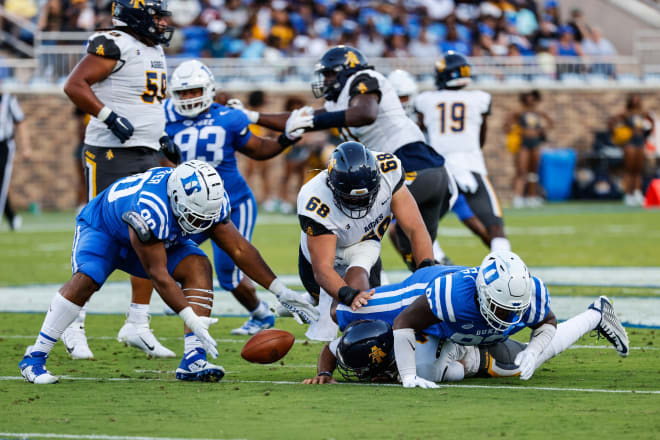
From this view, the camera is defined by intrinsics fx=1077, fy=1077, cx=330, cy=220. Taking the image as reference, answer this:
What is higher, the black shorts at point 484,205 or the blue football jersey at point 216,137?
the blue football jersey at point 216,137

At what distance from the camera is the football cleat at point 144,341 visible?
6.53 m

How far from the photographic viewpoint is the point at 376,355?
5.40 meters

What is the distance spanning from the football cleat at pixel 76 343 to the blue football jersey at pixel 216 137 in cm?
143

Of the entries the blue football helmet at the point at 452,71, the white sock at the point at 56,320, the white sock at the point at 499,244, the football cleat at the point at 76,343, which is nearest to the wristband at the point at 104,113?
the football cleat at the point at 76,343

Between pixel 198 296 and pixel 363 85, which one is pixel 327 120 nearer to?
pixel 363 85

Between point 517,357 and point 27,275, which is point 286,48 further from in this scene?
point 517,357

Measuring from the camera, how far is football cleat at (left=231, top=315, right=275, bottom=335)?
7.41 metres

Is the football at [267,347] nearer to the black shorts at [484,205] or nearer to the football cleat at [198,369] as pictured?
the football cleat at [198,369]

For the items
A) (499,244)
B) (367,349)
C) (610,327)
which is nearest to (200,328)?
(367,349)

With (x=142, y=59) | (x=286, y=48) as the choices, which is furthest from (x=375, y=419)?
(x=286, y=48)

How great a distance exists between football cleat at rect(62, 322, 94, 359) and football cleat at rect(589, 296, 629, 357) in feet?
9.72

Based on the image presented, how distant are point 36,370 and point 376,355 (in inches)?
67.8

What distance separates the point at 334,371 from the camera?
19.6 feet

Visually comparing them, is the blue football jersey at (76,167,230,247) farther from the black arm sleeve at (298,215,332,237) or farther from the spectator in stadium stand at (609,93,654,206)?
the spectator in stadium stand at (609,93,654,206)
